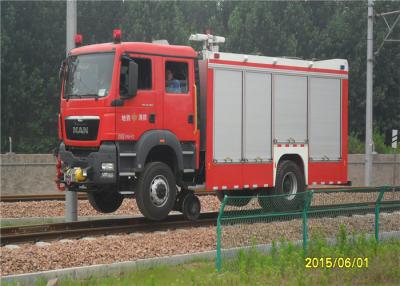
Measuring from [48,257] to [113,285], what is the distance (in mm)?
1993

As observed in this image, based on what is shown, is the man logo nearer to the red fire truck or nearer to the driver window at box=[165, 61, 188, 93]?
the red fire truck

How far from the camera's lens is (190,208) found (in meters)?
15.7

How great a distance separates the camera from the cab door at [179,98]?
49.1 feet

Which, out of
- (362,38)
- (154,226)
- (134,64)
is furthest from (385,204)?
(362,38)

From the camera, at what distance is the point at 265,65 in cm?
1683

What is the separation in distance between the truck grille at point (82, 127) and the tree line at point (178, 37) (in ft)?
114

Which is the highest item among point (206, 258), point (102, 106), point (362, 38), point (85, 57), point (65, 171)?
point (362, 38)

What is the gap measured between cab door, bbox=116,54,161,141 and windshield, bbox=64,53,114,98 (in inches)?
11.9

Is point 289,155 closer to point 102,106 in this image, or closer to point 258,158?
point 258,158

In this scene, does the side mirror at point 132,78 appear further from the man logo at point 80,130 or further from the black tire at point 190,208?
the black tire at point 190,208

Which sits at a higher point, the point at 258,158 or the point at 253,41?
the point at 253,41
